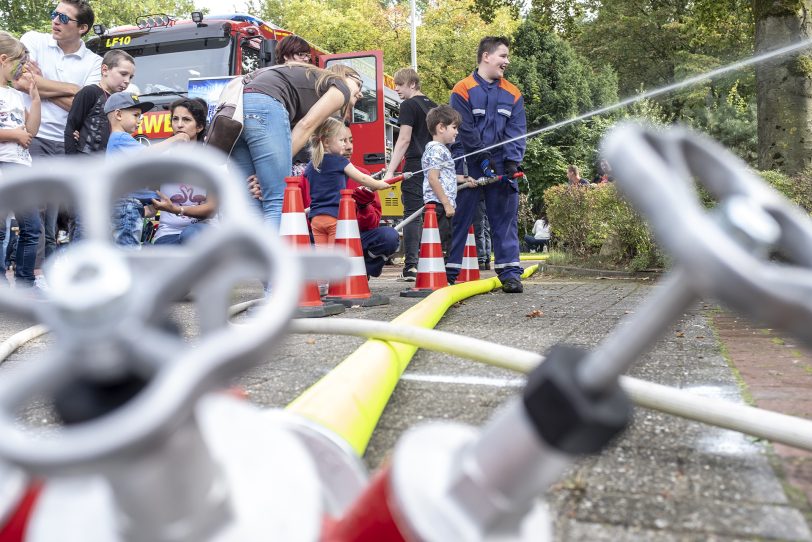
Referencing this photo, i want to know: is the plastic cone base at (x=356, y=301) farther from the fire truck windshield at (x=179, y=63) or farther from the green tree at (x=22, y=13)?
the green tree at (x=22, y=13)

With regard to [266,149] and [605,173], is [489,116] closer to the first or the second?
[266,149]

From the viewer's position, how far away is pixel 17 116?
5.87m

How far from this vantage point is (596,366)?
83 cm

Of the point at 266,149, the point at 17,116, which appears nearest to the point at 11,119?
the point at 17,116

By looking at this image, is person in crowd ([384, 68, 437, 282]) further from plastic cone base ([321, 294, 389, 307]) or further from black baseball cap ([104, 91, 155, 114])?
black baseball cap ([104, 91, 155, 114])

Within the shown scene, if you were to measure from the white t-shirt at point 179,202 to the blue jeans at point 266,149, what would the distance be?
54 centimetres

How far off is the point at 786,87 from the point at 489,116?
528cm

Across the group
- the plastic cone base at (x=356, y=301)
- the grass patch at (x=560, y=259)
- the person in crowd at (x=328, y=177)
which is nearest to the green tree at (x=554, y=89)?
the grass patch at (x=560, y=259)

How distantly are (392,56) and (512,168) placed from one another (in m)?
30.1

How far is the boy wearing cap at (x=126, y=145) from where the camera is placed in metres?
5.57

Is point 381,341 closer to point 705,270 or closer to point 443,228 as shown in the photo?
point 705,270

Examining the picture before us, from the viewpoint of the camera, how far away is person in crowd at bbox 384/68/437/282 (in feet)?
27.6

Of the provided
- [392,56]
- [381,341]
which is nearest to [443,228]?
[381,341]

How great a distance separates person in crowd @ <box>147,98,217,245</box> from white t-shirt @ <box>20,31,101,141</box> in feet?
A: 3.74
